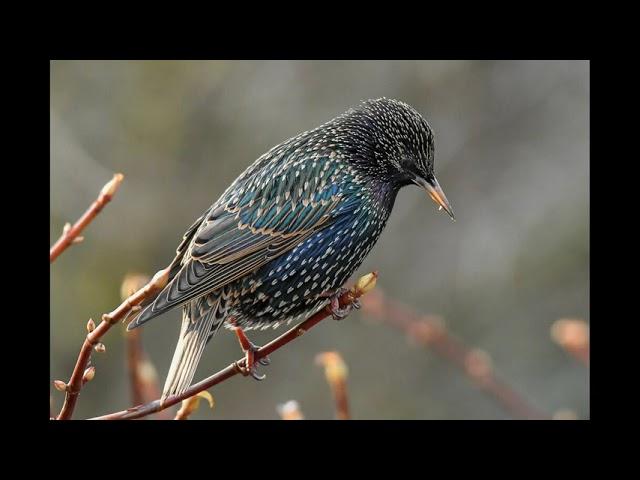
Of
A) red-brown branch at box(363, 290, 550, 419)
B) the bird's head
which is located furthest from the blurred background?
the bird's head

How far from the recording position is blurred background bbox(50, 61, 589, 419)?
336 inches

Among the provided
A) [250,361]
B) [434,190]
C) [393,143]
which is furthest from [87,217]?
[393,143]

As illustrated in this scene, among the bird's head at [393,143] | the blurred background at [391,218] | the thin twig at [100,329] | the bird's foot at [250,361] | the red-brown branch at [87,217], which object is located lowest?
the thin twig at [100,329]

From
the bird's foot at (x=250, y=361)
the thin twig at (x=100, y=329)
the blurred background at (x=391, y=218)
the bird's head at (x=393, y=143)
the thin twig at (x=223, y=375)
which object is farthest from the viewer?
the blurred background at (x=391, y=218)

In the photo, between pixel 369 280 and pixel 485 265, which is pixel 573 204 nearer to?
pixel 485 265

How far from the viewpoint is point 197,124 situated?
9.40 metres

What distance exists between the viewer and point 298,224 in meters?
4.30

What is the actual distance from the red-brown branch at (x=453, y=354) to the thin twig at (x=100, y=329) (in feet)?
6.04

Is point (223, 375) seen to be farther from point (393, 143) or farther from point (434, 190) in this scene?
point (393, 143)

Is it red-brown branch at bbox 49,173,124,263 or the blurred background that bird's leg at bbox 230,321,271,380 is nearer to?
red-brown branch at bbox 49,173,124,263

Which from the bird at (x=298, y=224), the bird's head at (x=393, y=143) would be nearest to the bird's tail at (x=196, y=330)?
the bird at (x=298, y=224)

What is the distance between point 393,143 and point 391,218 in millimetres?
4433

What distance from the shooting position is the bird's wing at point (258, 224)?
4.12 m

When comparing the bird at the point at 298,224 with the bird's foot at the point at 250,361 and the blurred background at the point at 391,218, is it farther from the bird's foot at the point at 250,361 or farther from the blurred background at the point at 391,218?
the blurred background at the point at 391,218
